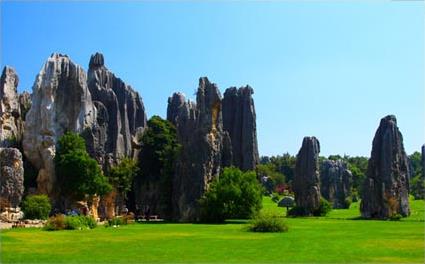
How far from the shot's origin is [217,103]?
63.7 meters

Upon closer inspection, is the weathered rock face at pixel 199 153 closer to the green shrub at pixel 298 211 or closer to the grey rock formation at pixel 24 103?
the green shrub at pixel 298 211

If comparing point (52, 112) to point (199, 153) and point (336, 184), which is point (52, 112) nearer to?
point (199, 153)

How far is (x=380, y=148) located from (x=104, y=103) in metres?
36.5

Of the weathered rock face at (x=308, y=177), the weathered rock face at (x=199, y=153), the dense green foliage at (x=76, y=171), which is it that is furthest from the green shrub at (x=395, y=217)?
the dense green foliage at (x=76, y=171)

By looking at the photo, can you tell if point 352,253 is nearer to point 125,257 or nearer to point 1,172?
point 125,257

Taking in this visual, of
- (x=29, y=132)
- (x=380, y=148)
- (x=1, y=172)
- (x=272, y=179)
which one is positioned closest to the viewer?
(x=1, y=172)

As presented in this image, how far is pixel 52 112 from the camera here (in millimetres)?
57312

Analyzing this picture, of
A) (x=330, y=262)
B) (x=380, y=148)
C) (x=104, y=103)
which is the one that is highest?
(x=104, y=103)

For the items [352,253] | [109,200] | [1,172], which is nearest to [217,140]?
[109,200]

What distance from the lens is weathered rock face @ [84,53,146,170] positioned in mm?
61688

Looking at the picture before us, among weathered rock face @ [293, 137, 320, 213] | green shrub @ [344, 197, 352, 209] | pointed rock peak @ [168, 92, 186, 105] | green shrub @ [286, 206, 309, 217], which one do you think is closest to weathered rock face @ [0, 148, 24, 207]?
green shrub @ [286, 206, 309, 217]

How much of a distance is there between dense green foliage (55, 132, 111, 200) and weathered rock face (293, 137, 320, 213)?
30419 mm

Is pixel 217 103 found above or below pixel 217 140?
above

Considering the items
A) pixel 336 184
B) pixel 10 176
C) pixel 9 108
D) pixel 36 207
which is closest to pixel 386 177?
pixel 336 184
